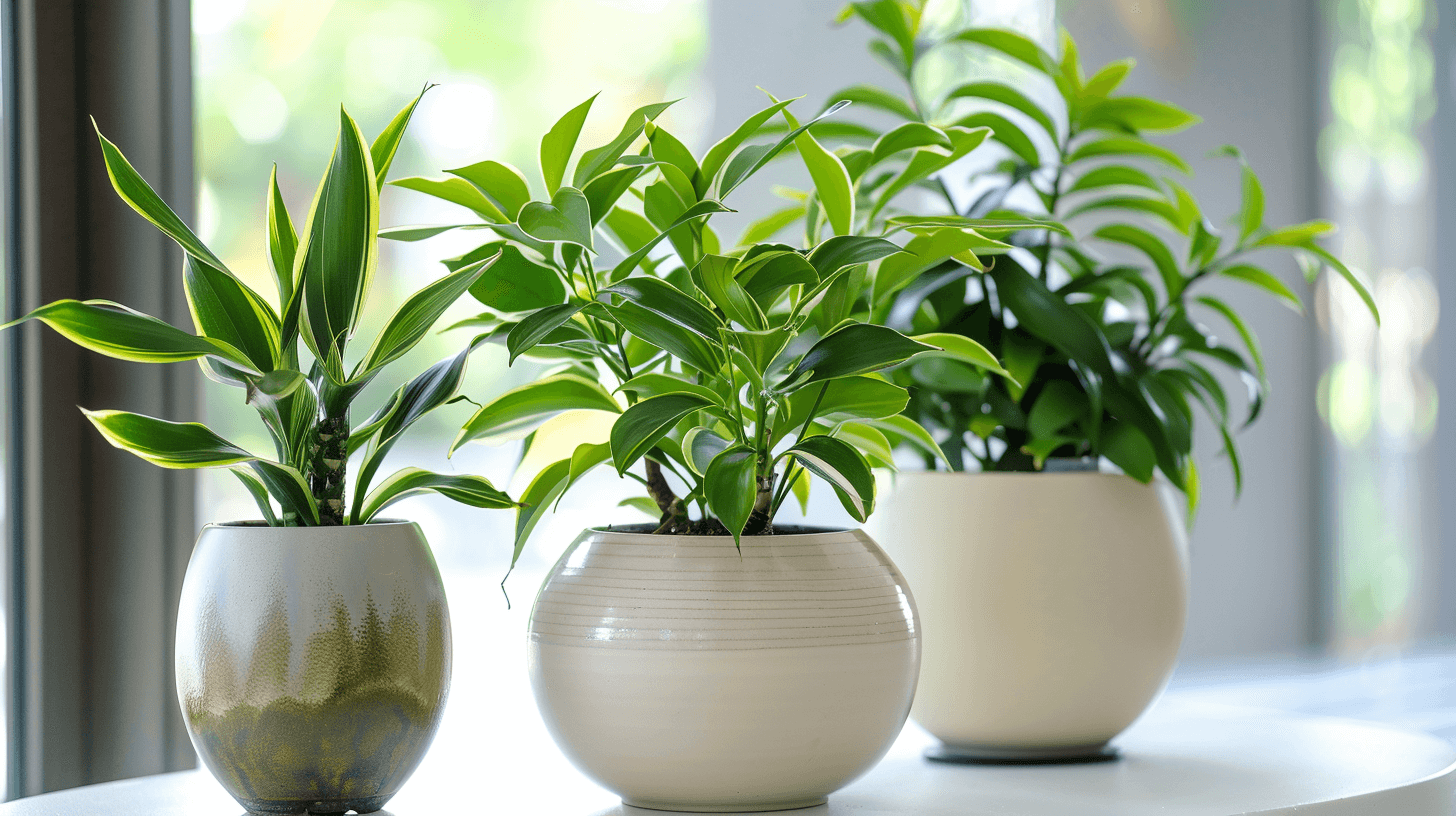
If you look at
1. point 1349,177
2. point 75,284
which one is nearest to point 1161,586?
point 75,284

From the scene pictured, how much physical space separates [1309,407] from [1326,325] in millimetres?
177

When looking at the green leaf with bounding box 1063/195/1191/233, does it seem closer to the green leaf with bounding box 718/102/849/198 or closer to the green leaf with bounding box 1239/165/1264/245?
the green leaf with bounding box 1239/165/1264/245

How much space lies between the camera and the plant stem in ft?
2.40

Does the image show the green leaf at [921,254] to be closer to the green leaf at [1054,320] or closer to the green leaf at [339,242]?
the green leaf at [1054,320]

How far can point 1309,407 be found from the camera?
2486mm

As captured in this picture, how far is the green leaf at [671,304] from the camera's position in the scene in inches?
28.0

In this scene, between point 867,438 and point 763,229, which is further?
point 763,229

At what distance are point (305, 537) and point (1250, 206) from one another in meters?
0.78

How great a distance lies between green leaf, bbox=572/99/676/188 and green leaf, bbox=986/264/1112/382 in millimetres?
298

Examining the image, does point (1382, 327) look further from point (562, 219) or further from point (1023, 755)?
point (562, 219)

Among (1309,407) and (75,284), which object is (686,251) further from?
(1309,407)

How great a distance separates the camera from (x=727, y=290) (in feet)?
2.37

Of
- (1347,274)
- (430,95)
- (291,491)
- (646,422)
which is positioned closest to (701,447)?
(646,422)

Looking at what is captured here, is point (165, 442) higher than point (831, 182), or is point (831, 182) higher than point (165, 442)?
point (831, 182)
